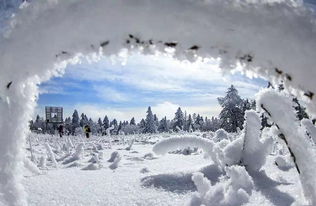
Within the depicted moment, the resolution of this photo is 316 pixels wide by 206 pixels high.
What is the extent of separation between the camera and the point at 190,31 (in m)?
0.96

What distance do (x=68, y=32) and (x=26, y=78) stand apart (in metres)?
0.25

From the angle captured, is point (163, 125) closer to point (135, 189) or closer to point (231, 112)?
point (231, 112)

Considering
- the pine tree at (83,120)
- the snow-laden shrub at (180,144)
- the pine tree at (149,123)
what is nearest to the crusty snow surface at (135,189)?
the snow-laden shrub at (180,144)

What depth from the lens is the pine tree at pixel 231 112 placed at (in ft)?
139

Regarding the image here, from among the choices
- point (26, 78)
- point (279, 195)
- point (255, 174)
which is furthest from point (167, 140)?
point (26, 78)

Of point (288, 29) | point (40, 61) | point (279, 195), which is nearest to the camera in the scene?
point (288, 29)

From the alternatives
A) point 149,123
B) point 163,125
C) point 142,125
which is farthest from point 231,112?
point 163,125

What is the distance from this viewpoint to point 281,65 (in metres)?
0.99

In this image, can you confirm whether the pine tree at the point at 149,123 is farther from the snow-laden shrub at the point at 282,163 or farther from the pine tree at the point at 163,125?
the snow-laden shrub at the point at 282,163

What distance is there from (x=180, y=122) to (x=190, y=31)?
7698 centimetres

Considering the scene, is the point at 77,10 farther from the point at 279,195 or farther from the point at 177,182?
the point at 177,182

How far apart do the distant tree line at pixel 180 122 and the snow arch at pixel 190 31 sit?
39.2 feet

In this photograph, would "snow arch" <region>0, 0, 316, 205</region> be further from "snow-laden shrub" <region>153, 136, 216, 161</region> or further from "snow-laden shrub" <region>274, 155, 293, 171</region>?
"snow-laden shrub" <region>274, 155, 293, 171</region>

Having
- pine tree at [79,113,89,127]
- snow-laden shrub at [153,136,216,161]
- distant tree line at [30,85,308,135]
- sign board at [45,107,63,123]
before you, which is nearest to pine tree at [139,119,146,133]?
distant tree line at [30,85,308,135]
